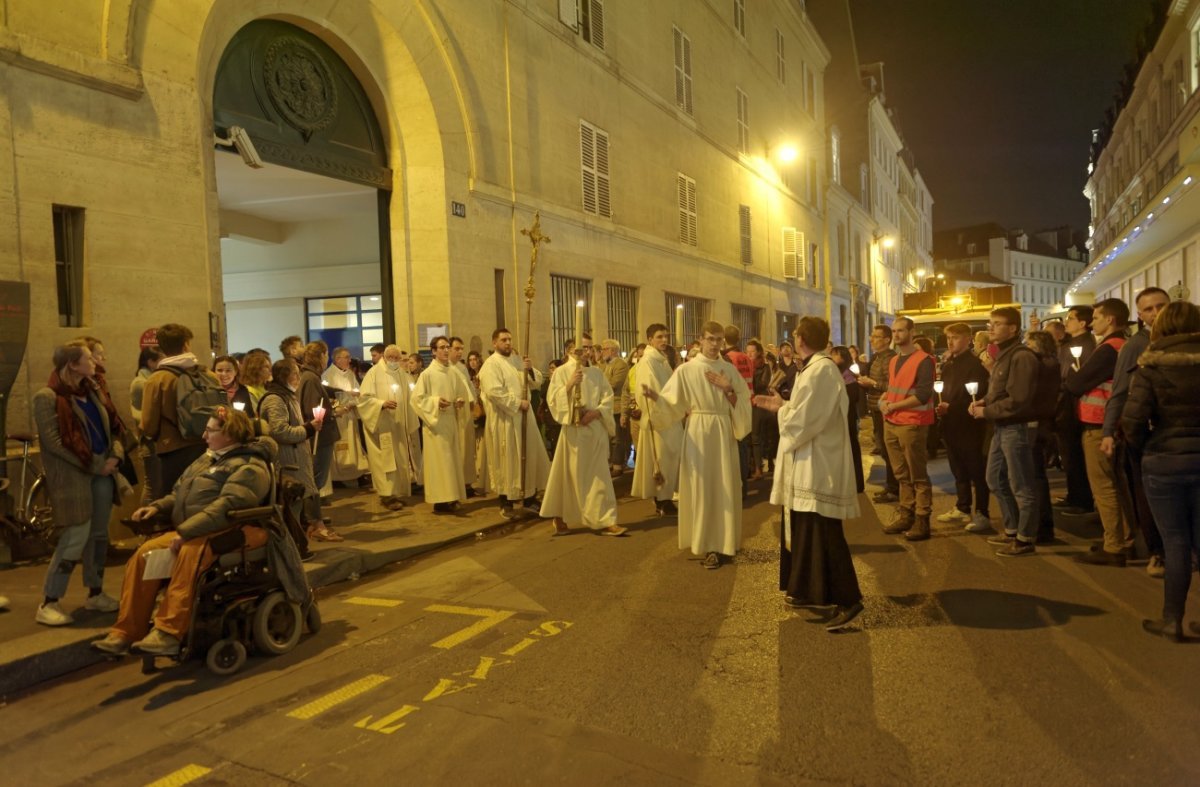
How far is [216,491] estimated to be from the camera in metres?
5.08

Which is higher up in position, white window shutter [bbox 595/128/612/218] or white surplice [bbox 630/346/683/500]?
white window shutter [bbox 595/128/612/218]

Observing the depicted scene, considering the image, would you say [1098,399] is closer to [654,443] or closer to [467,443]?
[654,443]

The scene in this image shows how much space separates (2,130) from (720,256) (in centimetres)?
1922

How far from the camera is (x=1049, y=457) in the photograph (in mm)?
12242

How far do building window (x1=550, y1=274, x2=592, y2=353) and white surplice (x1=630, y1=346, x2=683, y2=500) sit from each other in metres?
6.33

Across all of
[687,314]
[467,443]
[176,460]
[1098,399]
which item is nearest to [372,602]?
[176,460]

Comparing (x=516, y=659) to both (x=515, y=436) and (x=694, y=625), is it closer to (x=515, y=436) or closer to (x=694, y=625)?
(x=694, y=625)

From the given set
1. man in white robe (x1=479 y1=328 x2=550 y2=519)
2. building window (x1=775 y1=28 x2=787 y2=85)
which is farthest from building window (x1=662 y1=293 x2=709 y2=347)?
building window (x1=775 y1=28 x2=787 y2=85)

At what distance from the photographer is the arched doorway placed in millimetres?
11109

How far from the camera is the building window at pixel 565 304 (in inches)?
651

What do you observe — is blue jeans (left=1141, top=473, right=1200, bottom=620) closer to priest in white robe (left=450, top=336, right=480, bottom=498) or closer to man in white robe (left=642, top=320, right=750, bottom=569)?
man in white robe (left=642, top=320, right=750, bottom=569)

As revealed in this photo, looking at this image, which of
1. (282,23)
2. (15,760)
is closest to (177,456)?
(15,760)

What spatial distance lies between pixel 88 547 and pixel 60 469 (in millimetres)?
596

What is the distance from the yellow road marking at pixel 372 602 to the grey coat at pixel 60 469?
1890 mm
